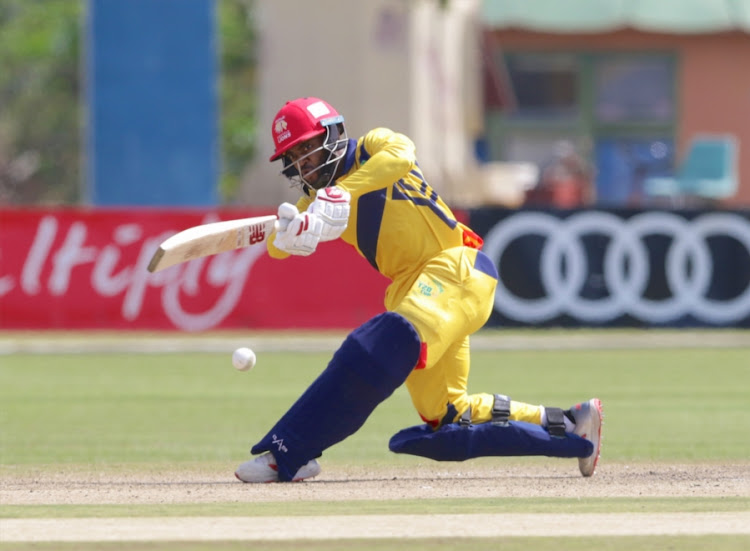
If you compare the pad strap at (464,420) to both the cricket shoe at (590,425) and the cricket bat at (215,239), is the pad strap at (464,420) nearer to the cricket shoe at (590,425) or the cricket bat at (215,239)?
the cricket shoe at (590,425)

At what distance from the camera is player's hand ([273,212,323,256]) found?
737 cm

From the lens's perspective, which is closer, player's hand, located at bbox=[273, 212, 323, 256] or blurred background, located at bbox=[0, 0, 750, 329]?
player's hand, located at bbox=[273, 212, 323, 256]

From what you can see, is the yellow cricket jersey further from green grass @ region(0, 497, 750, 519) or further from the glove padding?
green grass @ region(0, 497, 750, 519)

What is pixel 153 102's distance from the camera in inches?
912

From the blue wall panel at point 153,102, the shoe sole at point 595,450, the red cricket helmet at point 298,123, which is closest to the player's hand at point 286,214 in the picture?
the red cricket helmet at point 298,123

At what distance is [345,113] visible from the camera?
27047 millimetres

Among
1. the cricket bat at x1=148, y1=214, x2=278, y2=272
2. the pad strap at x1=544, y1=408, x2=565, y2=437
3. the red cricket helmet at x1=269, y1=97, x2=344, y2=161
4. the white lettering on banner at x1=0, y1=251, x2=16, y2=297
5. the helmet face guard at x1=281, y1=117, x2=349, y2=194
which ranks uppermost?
the red cricket helmet at x1=269, y1=97, x2=344, y2=161

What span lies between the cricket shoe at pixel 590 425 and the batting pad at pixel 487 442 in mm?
43

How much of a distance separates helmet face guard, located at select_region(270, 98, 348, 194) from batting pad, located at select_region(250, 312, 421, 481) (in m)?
0.85

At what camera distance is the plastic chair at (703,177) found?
2888cm

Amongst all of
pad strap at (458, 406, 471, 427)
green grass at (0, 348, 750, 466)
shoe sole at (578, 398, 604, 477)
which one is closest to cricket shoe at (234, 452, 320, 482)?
pad strap at (458, 406, 471, 427)

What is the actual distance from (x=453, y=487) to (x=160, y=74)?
53.0ft

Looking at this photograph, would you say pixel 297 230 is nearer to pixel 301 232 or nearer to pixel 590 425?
pixel 301 232

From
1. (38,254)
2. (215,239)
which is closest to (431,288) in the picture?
(215,239)
